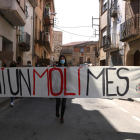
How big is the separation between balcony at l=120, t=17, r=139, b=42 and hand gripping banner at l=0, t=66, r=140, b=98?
422 inches

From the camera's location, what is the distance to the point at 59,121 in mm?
5699

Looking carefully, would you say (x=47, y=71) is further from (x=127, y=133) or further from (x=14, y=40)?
(x=14, y=40)

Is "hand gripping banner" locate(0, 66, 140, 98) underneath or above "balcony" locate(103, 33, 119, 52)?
underneath

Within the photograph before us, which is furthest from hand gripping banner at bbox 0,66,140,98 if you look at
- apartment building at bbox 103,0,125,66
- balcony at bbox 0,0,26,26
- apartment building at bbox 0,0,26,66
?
apartment building at bbox 103,0,125,66

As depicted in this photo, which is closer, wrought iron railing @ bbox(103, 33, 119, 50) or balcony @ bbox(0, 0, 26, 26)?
balcony @ bbox(0, 0, 26, 26)

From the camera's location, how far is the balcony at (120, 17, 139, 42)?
15.8 meters

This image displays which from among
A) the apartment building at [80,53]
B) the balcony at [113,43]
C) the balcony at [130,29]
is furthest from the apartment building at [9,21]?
the apartment building at [80,53]

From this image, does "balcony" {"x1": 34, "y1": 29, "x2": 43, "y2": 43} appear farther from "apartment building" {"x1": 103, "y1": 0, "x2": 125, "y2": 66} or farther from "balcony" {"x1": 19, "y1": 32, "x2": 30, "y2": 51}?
"apartment building" {"x1": 103, "y1": 0, "x2": 125, "y2": 66}

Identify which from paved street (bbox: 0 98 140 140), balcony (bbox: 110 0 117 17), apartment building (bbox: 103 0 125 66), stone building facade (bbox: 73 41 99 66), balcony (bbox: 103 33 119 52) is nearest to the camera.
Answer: paved street (bbox: 0 98 140 140)

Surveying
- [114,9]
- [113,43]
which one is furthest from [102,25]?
[113,43]

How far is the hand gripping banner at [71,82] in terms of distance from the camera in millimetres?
5828

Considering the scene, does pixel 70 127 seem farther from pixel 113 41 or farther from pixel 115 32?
pixel 115 32

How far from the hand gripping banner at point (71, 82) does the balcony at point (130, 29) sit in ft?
35.1

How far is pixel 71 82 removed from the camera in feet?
19.7
